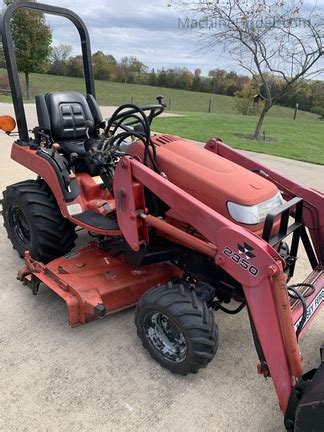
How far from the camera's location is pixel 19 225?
393cm

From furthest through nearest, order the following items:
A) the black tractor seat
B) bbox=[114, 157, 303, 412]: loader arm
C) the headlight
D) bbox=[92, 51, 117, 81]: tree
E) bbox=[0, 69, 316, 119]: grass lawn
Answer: bbox=[92, 51, 117, 81]: tree → bbox=[0, 69, 316, 119]: grass lawn → the black tractor seat → the headlight → bbox=[114, 157, 303, 412]: loader arm

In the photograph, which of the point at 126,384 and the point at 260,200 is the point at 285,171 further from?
the point at 126,384

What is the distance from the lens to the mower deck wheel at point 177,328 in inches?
95.8

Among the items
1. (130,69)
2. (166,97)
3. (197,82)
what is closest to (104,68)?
(130,69)

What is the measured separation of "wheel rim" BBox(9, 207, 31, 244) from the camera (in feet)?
12.5

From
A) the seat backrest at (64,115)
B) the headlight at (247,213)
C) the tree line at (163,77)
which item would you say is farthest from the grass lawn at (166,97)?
the headlight at (247,213)

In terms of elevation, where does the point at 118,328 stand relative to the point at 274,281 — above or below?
below

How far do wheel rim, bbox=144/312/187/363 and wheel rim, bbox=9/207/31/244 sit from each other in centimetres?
163

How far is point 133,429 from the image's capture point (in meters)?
2.24

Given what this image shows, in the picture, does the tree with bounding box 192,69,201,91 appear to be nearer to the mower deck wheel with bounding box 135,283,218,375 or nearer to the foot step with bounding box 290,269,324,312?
the foot step with bounding box 290,269,324,312

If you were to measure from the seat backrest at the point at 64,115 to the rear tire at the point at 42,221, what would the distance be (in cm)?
49

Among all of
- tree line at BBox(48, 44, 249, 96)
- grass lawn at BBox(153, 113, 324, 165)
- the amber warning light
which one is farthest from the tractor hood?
tree line at BBox(48, 44, 249, 96)

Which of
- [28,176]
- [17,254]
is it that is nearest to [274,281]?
[17,254]

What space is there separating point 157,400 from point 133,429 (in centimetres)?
24
